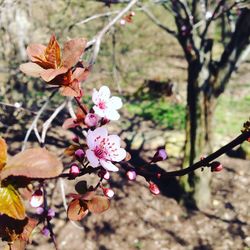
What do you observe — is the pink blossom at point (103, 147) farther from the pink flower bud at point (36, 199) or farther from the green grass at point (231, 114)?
the green grass at point (231, 114)

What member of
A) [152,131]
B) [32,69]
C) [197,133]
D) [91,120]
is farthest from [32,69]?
[152,131]

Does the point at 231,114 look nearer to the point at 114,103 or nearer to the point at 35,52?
the point at 114,103

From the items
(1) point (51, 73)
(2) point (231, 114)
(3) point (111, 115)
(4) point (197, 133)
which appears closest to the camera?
(1) point (51, 73)

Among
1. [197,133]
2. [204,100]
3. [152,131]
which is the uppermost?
[204,100]

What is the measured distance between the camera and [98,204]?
3.23ft

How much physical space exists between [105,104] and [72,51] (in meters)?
0.28

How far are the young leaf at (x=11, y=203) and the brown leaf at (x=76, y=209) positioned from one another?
0.21m

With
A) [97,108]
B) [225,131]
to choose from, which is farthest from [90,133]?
[225,131]

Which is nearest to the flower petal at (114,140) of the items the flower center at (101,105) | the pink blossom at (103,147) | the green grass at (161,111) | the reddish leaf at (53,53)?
the pink blossom at (103,147)

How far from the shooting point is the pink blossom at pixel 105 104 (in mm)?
1140

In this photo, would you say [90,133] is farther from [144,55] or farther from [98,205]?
[144,55]

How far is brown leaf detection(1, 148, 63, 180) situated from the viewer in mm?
762

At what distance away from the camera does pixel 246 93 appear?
311 inches

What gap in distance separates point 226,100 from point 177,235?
413cm
